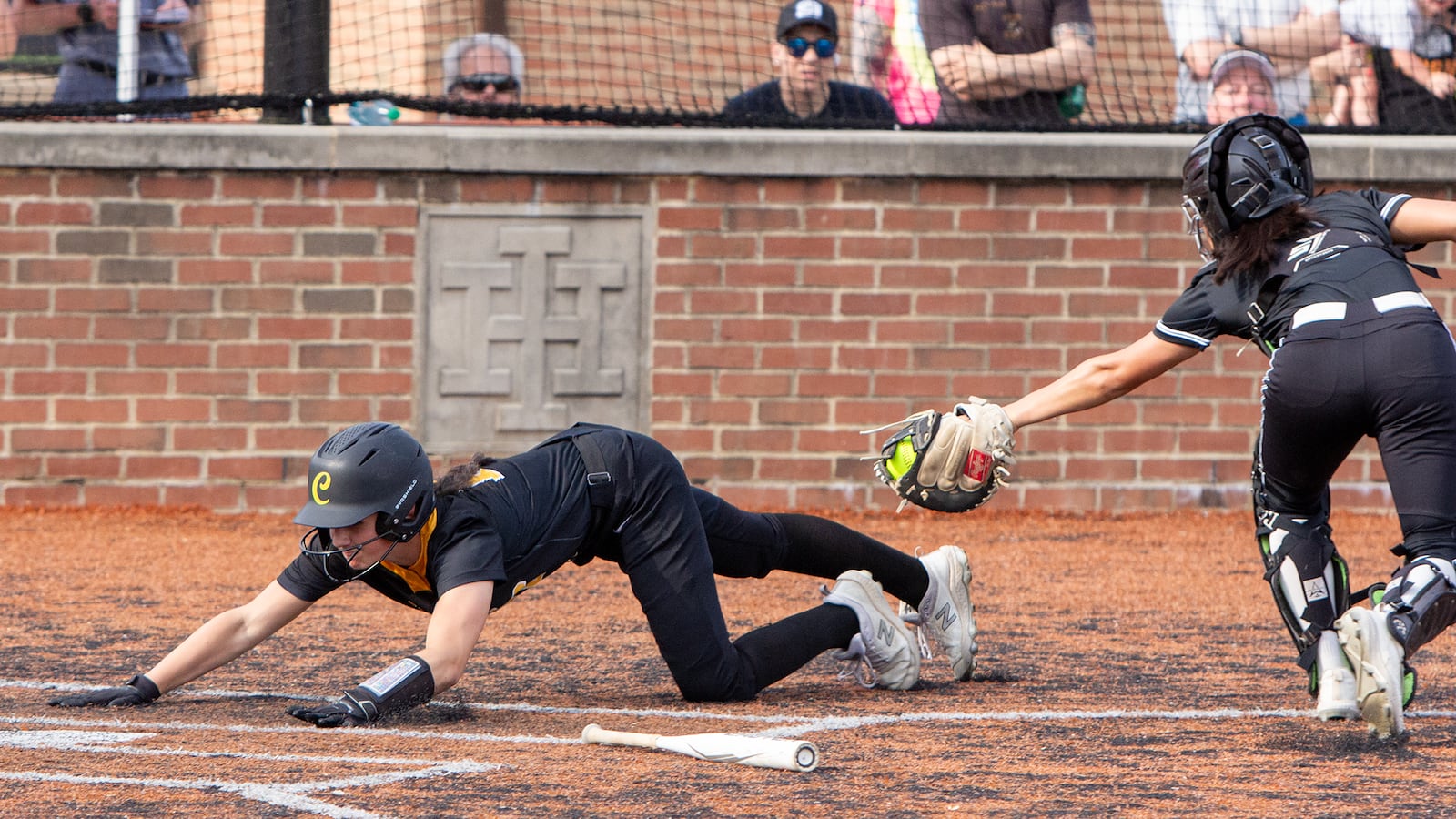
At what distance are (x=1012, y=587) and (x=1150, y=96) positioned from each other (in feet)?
12.7

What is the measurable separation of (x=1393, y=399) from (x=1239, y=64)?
5.88 meters

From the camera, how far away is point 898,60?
31.7 feet

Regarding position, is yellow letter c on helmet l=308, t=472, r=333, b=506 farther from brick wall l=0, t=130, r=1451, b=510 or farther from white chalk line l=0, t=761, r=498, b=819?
brick wall l=0, t=130, r=1451, b=510

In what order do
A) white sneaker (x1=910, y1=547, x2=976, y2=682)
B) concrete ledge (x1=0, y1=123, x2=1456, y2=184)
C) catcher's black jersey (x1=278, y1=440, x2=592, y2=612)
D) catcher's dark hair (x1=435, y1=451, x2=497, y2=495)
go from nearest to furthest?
catcher's black jersey (x1=278, y1=440, x2=592, y2=612) < catcher's dark hair (x1=435, y1=451, x2=497, y2=495) < white sneaker (x1=910, y1=547, x2=976, y2=682) < concrete ledge (x1=0, y1=123, x2=1456, y2=184)

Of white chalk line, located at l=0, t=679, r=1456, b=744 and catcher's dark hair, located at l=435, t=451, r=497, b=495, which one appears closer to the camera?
white chalk line, located at l=0, t=679, r=1456, b=744

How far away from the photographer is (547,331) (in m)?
9.09

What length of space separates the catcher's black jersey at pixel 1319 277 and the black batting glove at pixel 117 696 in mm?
2905

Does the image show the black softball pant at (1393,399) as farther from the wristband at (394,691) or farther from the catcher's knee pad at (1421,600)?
the wristband at (394,691)

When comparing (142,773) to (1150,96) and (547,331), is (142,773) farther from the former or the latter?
(1150,96)

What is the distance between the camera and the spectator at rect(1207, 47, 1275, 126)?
937 centimetres

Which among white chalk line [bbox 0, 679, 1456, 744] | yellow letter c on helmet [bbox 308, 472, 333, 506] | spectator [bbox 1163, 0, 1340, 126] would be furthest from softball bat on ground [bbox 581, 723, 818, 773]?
spectator [bbox 1163, 0, 1340, 126]

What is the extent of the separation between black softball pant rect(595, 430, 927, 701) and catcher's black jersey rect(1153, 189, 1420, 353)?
1.35 metres

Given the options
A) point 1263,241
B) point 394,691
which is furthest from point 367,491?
point 1263,241

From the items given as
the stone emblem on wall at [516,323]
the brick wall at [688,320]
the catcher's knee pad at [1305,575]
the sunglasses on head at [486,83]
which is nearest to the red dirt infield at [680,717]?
the catcher's knee pad at [1305,575]
